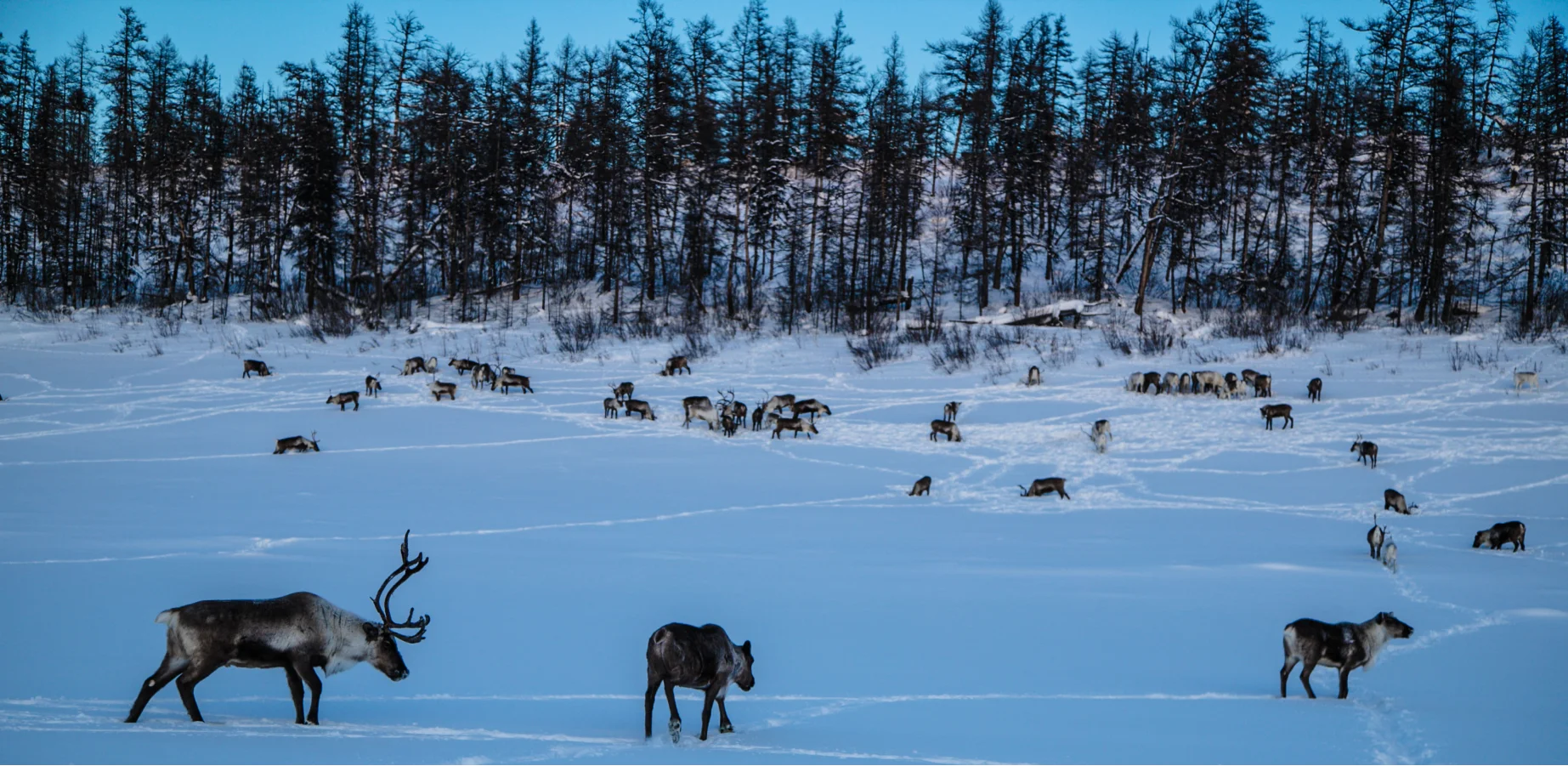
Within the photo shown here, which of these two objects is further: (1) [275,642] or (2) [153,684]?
(1) [275,642]

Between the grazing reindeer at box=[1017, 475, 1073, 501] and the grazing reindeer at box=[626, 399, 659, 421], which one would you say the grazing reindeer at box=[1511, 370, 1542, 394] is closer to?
the grazing reindeer at box=[1017, 475, 1073, 501]

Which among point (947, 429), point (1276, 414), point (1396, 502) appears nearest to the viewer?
point (1396, 502)

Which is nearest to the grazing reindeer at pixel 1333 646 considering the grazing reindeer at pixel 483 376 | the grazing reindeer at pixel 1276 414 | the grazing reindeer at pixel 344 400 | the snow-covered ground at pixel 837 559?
the snow-covered ground at pixel 837 559

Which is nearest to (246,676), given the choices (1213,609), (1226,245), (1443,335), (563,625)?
(563,625)

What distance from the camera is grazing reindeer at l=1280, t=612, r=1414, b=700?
23.9ft

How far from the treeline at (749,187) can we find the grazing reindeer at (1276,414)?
15885mm

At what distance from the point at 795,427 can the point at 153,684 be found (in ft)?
57.4

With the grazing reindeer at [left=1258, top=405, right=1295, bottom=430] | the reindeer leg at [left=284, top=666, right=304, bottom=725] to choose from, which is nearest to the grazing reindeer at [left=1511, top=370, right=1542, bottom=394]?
the grazing reindeer at [left=1258, top=405, right=1295, bottom=430]

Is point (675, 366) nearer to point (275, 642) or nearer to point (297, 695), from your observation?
point (275, 642)

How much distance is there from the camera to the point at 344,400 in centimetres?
2408

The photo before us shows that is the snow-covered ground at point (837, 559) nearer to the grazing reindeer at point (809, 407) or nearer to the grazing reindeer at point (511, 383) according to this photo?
the grazing reindeer at point (511, 383)

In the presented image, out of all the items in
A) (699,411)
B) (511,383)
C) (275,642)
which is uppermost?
(511,383)

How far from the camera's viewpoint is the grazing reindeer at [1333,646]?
23.9ft

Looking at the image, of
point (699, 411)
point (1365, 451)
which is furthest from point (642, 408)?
point (1365, 451)
